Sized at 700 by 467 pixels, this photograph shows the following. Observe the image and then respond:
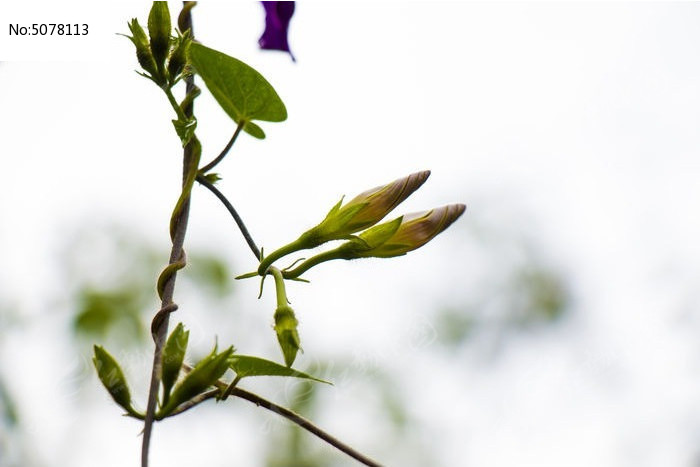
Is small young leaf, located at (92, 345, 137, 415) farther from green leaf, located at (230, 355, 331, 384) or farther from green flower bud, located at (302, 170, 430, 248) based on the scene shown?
green flower bud, located at (302, 170, 430, 248)

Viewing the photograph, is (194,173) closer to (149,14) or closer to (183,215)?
(183,215)

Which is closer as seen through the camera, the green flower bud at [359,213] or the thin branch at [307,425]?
the thin branch at [307,425]

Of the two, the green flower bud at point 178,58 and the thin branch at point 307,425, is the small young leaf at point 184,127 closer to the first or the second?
the green flower bud at point 178,58

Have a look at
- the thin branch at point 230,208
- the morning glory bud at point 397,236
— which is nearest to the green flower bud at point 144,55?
the thin branch at point 230,208

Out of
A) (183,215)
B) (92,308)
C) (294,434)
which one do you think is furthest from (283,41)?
(294,434)

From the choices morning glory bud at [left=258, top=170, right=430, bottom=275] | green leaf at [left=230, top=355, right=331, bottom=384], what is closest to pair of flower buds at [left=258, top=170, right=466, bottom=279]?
morning glory bud at [left=258, top=170, right=430, bottom=275]

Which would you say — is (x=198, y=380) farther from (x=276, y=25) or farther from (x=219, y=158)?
(x=276, y=25)

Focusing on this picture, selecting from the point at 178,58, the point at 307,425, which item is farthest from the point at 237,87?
the point at 307,425

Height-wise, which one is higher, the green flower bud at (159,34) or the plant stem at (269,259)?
the green flower bud at (159,34)
